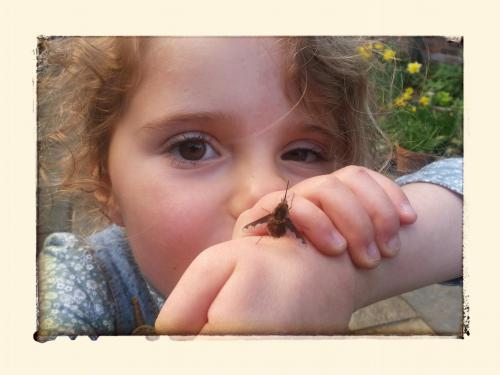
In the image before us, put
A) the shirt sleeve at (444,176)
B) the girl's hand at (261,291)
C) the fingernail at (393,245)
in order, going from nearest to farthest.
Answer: the girl's hand at (261,291) < the fingernail at (393,245) < the shirt sleeve at (444,176)

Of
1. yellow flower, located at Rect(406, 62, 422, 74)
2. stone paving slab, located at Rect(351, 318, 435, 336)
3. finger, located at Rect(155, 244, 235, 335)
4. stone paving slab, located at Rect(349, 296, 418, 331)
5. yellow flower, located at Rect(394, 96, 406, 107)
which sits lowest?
stone paving slab, located at Rect(351, 318, 435, 336)

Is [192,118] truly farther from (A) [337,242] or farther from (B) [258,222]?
(A) [337,242]

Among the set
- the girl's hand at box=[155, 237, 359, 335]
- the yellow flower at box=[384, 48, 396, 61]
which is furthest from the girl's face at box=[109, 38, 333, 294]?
the yellow flower at box=[384, 48, 396, 61]

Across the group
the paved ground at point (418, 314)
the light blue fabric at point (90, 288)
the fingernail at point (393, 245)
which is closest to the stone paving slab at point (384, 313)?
the paved ground at point (418, 314)

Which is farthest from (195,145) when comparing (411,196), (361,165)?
(411,196)

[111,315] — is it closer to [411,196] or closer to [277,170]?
[277,170]

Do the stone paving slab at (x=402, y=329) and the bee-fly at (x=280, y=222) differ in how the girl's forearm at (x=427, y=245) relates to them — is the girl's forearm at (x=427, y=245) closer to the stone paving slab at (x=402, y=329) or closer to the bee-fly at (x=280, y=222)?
the stone paving slab at (x=402, y=329)

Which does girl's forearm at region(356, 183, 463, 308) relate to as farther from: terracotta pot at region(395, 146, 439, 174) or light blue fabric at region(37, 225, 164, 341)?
light blue fabric at region(37, 225, 164, 341)
